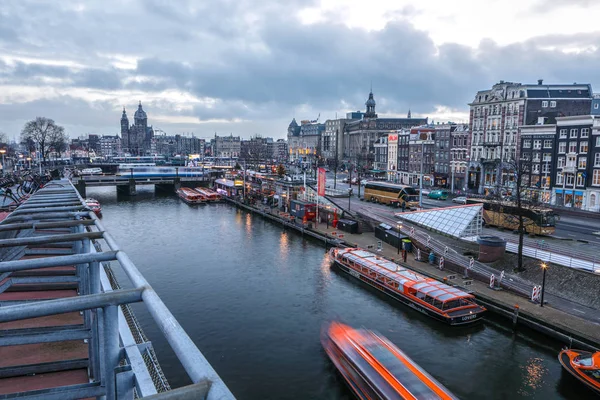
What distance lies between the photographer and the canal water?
20.6 m

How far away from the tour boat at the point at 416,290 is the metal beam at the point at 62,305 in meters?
24.7

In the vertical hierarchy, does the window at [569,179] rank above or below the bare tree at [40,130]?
below

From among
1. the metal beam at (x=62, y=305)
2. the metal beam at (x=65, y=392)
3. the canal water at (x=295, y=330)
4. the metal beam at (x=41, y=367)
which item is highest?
the metal beam at (x=62, y=305)

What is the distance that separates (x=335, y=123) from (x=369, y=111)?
17.0 meters

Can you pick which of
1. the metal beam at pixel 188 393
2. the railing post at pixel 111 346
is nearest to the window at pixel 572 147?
the railing post at pixel 111 346

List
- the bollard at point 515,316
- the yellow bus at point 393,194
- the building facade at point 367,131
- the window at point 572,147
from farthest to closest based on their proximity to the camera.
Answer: the building facade at point 367,131, the yellow bus at point 393,194, the window at point 572,147, the bollard at point 515,316

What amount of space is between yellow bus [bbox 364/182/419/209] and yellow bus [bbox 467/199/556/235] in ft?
52.6

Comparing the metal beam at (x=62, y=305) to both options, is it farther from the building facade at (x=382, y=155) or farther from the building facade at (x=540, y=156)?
the building facade at (x=382, y=155)

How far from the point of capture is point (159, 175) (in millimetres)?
106938

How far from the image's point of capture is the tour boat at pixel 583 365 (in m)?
19.2

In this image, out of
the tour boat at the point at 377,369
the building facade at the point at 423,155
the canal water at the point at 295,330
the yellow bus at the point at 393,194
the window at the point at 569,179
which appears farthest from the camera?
the building facade at the point at 423,155

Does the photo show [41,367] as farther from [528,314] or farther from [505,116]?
[505,116]

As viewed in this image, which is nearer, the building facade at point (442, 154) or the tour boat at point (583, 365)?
the tour boat at point (583, 365)

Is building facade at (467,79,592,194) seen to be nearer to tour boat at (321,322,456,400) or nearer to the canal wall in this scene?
the canal wall
